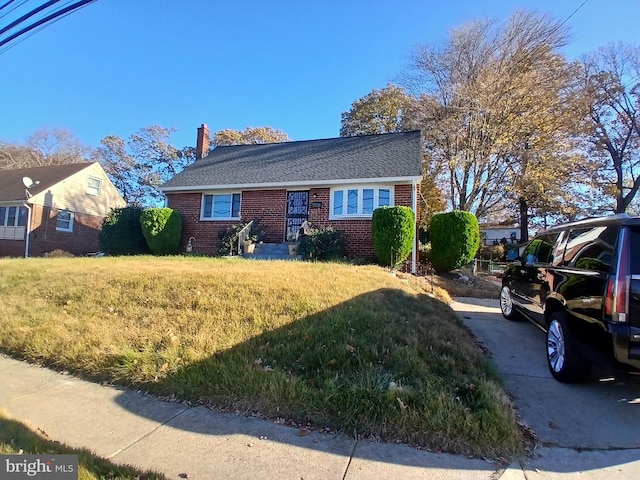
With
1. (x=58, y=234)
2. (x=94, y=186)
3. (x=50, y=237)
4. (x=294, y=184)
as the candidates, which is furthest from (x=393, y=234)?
(x=94, y=186)

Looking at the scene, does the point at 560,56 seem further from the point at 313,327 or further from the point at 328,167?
the point at 313,327

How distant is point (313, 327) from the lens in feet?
14.7

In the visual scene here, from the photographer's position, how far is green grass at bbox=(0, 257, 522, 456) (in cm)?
303

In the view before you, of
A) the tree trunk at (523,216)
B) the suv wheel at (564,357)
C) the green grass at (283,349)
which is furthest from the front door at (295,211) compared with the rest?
the tree trunk at (523,216)

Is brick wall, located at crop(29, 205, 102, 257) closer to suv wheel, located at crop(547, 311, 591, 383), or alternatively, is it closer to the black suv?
the black suv

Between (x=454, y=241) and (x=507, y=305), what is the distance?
5.77 meters

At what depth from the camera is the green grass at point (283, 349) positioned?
3.03 m

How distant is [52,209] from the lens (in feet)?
74.7

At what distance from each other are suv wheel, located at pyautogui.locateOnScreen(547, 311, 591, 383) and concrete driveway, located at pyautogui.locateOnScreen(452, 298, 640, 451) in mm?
109

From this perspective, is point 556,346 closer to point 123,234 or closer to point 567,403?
point 567,403

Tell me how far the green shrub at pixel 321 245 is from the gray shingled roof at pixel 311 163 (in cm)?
223

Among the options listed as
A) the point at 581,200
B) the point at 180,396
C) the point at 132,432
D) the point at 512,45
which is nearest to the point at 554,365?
the point at 180,396

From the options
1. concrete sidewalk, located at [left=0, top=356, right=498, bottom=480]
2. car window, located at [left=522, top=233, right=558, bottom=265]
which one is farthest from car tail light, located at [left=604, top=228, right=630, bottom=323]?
car window, located at [left=522, top=233, right=558, bottom=265]

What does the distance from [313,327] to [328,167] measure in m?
10.6
